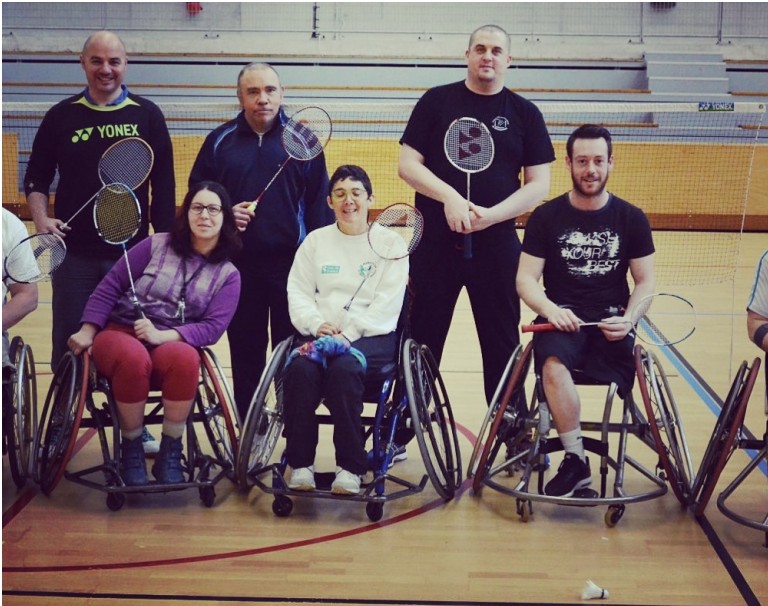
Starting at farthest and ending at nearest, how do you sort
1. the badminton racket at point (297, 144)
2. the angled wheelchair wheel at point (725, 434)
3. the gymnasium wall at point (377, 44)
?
the gymnasium wall at point (377, 44) < the badminton racket at point (297, 144) < the angled wheelchair wheel at point (725, 434)

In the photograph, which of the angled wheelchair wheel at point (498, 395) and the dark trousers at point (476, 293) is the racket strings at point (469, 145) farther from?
the angled wheelchair wheel at point (498, 395)

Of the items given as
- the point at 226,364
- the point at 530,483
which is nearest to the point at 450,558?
the point at 530,483

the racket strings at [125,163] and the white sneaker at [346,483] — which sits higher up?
the racket strings at [125,163]

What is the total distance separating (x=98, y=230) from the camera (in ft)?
12.9

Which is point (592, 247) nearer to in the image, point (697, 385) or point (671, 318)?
point (697, 385)

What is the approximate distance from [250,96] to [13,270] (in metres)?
1.11

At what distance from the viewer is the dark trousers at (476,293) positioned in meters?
4.05

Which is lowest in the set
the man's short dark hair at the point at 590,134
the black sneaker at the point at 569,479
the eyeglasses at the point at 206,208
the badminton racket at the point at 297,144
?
the black sneaker at the point at 569,479

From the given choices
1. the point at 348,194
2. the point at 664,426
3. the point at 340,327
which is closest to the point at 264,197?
the point at 348,194

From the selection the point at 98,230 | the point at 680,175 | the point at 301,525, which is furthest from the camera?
the point at 680,175

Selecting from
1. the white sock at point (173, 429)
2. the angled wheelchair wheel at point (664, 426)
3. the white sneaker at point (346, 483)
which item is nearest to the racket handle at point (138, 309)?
the white sock at point (173, 429)

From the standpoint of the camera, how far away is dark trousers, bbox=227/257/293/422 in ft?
13.8

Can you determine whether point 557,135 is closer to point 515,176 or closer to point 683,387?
point 683,387

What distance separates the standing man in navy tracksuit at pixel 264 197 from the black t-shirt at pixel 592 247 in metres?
0.95
